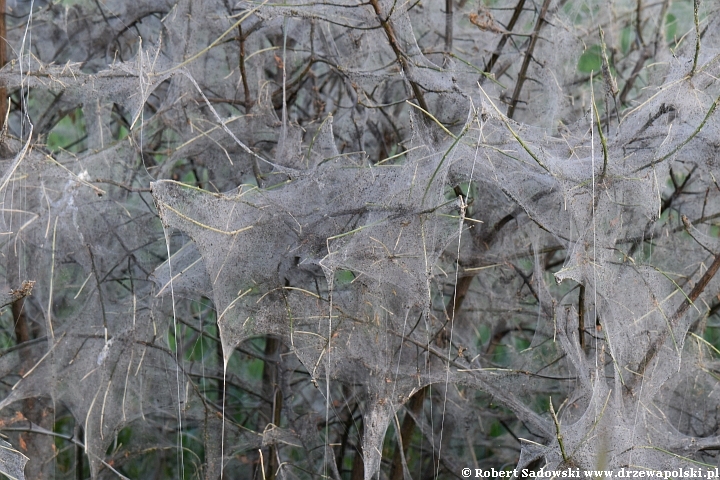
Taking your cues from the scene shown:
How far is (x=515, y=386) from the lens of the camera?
2557 mm

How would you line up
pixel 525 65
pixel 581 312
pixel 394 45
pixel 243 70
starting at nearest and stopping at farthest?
pixel 394 45 < pixel 581 312 < pixel 243 70 < pixel 525 65

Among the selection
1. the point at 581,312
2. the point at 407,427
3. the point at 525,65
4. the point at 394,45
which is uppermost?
the point at 394,45

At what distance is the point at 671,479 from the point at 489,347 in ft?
3.56

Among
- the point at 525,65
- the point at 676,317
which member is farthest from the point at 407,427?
the point at 525,65

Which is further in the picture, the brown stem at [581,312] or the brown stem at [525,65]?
the brown stem at [525,65]

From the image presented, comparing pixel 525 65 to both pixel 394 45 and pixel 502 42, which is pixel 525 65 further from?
pixel 394 45

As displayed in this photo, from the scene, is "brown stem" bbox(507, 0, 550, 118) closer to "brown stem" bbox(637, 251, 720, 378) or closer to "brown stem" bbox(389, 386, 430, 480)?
"brown stem" bbox(637, 251, 720, 378)

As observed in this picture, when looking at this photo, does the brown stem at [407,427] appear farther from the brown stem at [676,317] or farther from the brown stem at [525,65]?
the brown stem at [525,65]

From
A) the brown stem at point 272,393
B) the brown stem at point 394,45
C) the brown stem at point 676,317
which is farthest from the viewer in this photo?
the brown stem at point 272,393

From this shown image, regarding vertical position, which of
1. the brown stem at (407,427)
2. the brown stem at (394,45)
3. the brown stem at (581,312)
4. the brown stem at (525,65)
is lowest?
the brown stem at (407,427)

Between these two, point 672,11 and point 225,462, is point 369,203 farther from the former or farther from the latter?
point 672,11

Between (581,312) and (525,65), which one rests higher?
(525,65)

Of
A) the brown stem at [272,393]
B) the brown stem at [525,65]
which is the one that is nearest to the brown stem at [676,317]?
the brown stem at [525,65]

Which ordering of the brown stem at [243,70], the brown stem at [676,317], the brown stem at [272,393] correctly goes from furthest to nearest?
the brown stem at [272,393] < the brown stem at [243,70] < the brown stem at [676,317]
